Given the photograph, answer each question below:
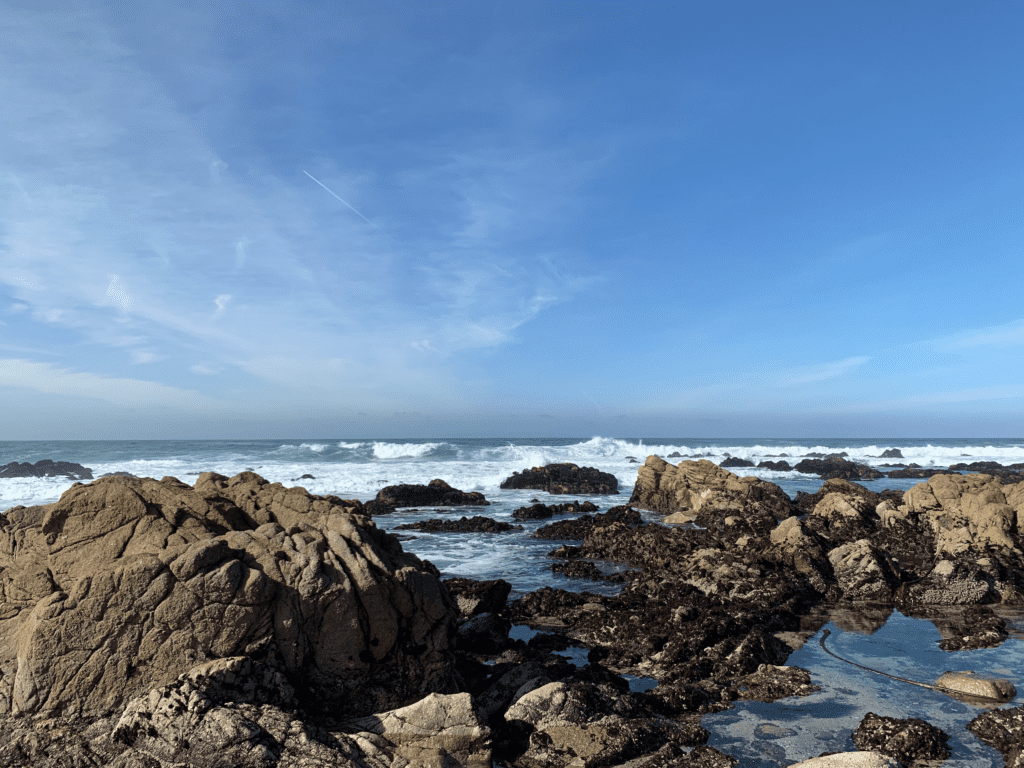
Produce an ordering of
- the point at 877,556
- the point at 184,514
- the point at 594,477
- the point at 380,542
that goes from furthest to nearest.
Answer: the point at 594,477, the point at 877,556, the point at 380,542, the point at 184,514

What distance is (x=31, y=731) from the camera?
5.81 m

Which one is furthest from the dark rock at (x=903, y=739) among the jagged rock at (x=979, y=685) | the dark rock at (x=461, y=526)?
the dark rock at (x=461, y=526)

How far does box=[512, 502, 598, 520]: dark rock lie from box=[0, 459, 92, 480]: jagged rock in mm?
47440

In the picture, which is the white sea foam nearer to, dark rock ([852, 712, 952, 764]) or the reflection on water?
the reflection on water

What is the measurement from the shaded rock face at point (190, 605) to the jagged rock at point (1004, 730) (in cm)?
630

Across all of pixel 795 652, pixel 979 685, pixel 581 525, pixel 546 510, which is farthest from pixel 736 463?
pixel 979 685

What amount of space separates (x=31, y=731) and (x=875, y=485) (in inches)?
1957

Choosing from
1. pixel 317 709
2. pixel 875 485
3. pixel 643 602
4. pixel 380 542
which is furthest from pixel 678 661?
pixel 875 485

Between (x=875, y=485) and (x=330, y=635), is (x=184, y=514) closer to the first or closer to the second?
(x=330, y=635)

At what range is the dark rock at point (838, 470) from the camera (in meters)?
52.8

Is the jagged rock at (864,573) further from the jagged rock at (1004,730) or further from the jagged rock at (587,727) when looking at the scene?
the jagged rock at (587,727)

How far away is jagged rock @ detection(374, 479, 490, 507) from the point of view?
33.9m

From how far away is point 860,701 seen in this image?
8.34 m

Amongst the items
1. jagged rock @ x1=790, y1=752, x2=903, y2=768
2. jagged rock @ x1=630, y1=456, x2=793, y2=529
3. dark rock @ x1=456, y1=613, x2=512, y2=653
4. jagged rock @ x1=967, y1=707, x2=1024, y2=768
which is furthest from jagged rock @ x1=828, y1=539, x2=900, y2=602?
jagged rock @ x1=790, y1=752, x2=903, y2=768
